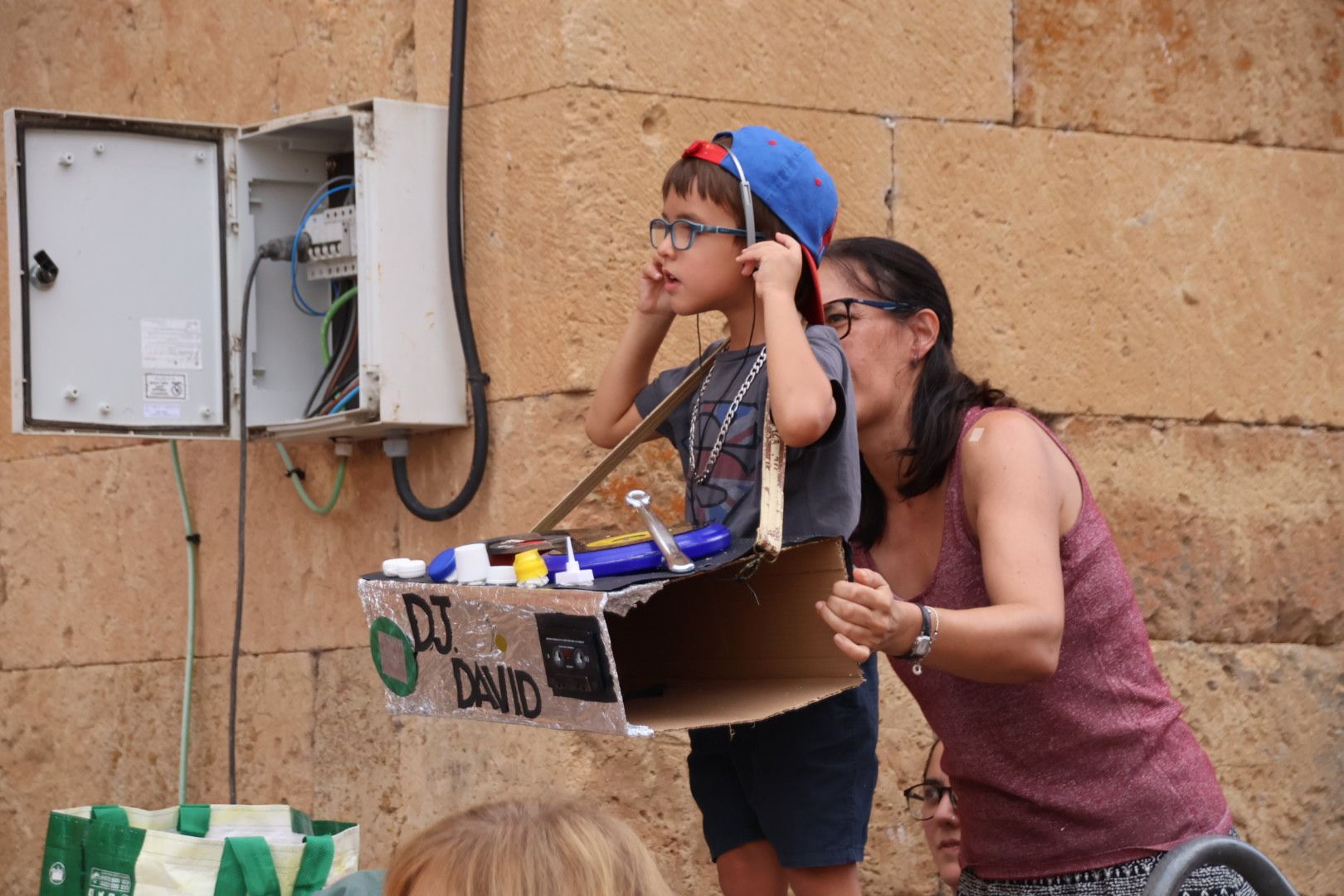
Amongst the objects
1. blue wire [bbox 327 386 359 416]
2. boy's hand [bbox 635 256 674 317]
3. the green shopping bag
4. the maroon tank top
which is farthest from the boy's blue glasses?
blue wire [bbox 327 386 359 416]

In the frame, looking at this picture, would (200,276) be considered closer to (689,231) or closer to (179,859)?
(179,859)

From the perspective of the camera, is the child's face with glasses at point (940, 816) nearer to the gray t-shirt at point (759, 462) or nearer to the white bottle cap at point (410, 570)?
the gray t-shirt at point (759, 462)

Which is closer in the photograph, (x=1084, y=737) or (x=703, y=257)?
(x=1084, y=737)

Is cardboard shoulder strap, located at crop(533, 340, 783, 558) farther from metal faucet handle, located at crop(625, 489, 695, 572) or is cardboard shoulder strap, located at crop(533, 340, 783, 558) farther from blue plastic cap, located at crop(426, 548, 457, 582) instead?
blue plastic cap, located at crop(426, 548, 457, 582)

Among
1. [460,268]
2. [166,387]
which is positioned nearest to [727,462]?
[460,268]

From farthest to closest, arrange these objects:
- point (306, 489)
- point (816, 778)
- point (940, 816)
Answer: point (306, 489) → point (940, 816) → point (816, 778)

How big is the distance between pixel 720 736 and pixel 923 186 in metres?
1.76

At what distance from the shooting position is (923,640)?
1.94m

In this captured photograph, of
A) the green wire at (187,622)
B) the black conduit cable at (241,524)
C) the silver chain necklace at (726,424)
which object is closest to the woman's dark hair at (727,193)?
the silver chain necklace at (726,424)

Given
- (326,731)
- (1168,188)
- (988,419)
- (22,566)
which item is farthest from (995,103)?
(22,566)

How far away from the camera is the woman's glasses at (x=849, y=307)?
2.51 m

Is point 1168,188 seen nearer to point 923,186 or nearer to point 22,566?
point 923,186

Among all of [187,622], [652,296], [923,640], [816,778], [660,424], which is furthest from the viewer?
[187,622]

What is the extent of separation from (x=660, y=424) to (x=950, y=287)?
147 centimetres
